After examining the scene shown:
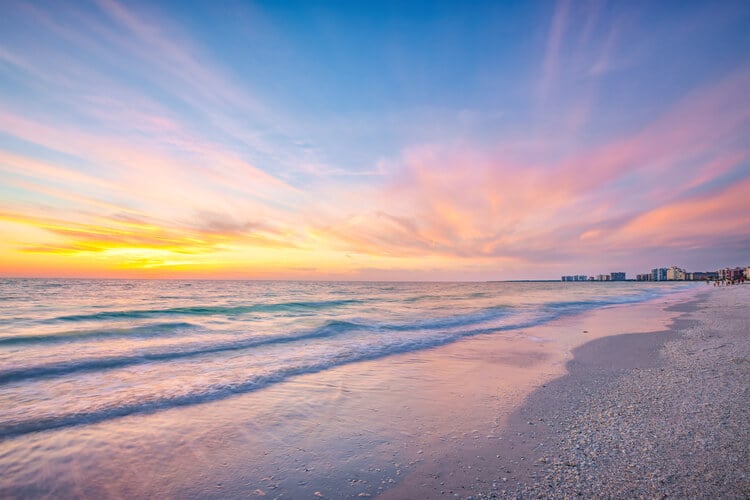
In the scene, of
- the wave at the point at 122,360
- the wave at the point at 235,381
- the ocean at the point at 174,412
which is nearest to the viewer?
the ocean at the point at 174,412

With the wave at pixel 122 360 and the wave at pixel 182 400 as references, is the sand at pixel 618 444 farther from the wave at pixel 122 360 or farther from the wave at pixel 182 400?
the wave at pixel 122 360

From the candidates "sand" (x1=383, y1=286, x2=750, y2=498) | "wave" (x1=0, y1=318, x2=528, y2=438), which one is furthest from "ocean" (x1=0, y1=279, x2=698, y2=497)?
"sand" (x1=383, y1=286, x2=750, y2=498)

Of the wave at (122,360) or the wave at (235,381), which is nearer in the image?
the wave at (235,381)

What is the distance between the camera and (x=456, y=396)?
7.18 metres

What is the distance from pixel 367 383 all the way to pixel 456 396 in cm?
228

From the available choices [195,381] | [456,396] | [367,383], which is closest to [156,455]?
[195,381]

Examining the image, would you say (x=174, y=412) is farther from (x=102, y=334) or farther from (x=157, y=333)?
(x=102, y=334)

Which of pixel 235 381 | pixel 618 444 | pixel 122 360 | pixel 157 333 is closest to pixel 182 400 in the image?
pixel 235 381

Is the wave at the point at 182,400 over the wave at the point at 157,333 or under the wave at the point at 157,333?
over

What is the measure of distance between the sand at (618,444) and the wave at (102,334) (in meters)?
16.5

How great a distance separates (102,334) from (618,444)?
1911 centimetres

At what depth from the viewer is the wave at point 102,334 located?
539 inches

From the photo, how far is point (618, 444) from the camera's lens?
457 cm

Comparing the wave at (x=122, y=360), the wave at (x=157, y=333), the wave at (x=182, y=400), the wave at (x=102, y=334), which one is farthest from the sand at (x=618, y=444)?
the wave at (x=102, y=334)
